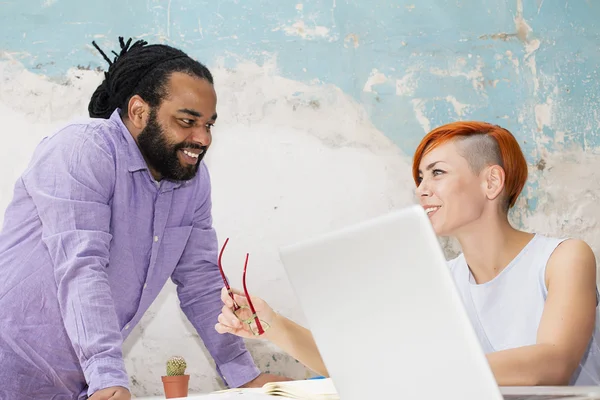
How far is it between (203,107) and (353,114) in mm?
1073

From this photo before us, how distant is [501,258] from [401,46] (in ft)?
5.18

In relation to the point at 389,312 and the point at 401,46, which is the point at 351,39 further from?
the point at 389,312

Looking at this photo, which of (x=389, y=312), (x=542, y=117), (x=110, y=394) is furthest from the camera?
(x=542, y=117)

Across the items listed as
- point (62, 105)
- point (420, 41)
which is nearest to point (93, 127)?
point (62, 105)

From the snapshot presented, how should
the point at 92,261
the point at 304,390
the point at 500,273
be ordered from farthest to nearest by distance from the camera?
the point at 500,273, the point at 92,261, the point at 304,390

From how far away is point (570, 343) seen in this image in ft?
4.40

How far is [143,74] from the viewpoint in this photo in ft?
7.46

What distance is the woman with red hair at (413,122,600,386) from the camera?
58.6 inches

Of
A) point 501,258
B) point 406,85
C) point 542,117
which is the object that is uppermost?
point 406,85

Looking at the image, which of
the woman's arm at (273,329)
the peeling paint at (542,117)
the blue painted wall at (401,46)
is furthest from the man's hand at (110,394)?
the peeling paint at (542,117)

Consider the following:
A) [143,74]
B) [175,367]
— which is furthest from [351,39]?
[175,367]

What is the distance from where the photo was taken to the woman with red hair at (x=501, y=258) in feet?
4.88

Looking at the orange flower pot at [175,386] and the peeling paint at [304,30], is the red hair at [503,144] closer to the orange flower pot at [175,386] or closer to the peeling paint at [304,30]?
the orange flower pot at [175,386]

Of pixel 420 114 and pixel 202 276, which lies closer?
pixel 202 276
